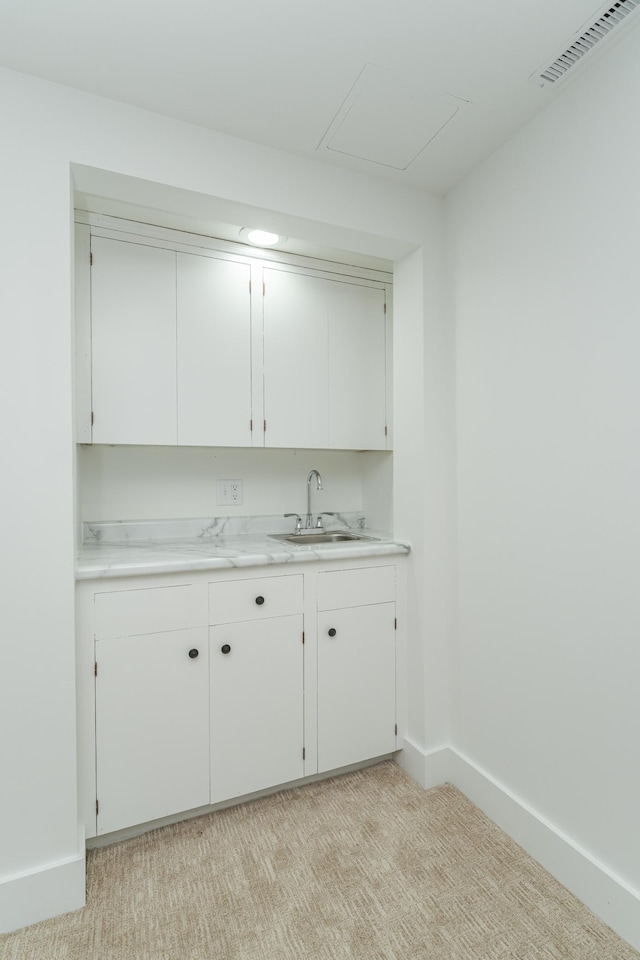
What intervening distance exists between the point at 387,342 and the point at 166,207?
120cm

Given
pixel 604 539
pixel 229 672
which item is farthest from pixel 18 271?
pixel 604 539

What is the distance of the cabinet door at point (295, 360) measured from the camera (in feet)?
7.52

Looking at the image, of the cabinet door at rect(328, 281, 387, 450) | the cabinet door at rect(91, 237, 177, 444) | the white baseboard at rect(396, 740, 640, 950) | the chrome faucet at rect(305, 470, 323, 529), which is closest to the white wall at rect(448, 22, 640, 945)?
the white baseboard at rect(396, 740, 640, 950)

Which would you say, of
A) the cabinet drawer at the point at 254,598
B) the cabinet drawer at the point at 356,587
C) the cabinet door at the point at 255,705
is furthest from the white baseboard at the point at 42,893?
the cabinet drawer at the point at 356,587

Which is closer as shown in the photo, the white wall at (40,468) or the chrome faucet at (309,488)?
the white wall at (40,468)

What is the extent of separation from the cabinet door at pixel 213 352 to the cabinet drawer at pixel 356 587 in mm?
716

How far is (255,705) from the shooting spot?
1.93m

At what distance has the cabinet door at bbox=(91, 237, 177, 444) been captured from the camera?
198cm

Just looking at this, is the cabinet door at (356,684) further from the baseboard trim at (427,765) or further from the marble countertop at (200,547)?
the marble countertop at (200,547)

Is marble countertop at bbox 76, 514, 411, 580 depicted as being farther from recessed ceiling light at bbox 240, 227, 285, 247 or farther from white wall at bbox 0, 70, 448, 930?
recessed ceiling light at bbox 240, 227, 285, 247

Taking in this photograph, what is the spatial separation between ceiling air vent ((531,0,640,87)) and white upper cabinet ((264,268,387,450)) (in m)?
1.12

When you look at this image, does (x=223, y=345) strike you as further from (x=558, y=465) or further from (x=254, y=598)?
(x=558, y=465)

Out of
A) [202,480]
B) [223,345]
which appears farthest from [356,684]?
[223,345]

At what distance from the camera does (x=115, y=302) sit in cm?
201
